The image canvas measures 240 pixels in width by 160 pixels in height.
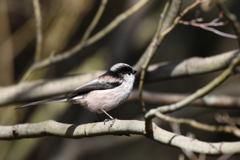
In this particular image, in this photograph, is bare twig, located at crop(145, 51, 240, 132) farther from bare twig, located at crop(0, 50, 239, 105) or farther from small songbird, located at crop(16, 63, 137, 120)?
bare twig, located at crop(0, 50, 239, 105)

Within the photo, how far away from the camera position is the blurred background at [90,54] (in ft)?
21.0

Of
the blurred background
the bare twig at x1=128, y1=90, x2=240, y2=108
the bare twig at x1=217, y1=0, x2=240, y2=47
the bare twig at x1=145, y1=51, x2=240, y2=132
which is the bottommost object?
the bare twig at x1=145, y1=51, x2=240, y2=132

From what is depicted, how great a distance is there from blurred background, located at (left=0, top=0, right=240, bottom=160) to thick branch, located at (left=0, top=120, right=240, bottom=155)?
2.81m

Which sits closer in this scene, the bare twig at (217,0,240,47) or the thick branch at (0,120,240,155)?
the bare twig at (217,0,240,47)

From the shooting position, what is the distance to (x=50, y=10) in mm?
7191

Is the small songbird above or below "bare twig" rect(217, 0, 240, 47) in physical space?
above

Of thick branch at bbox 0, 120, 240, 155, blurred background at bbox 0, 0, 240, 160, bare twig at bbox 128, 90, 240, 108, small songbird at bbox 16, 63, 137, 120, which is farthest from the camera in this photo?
blurred background at bbox 0, 0, 240, 160

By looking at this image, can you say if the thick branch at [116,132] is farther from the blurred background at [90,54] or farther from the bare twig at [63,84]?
the blurred background at [90,54]

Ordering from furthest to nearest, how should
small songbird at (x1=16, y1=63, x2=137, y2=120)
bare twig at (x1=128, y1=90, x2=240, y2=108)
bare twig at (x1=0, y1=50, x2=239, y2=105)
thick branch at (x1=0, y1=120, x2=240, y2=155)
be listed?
bare twig at (x1=128, y1=90, x2=240, y2=108)
bare twig at (x1=0, y1=50, x2=239, y2=105)
small songbird at (x1=16, y1=63, x2=137, y2=120)
thick branch at (x1=0, y1=120, x2=240, y2=155)

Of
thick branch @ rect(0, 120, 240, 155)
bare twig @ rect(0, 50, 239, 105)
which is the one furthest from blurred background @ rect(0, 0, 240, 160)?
thick branch @ rect(0, 120, 240, 155)

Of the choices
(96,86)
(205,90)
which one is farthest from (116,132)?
A: (96,86)

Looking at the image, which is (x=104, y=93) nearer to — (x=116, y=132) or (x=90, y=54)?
(x=116, y=132)

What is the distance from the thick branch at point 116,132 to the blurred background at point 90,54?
2.81m

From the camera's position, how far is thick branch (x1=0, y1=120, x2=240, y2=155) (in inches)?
102
